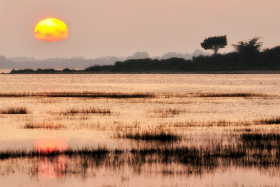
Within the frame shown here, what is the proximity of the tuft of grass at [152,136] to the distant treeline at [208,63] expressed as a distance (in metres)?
133

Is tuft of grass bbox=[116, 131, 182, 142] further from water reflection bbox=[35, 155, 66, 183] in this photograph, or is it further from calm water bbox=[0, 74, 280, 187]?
water reflection bbox=[35, 155, 66, 183]

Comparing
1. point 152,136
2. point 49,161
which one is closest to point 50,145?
point 49,161

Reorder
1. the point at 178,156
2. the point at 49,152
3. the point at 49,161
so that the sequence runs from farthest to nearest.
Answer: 1. the point at 49,152
2. the point at 178,156
3. the point at 49,161

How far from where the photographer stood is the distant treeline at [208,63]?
472ft

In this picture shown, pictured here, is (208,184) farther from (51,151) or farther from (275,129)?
(275,129)

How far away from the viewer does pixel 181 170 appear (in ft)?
36.5

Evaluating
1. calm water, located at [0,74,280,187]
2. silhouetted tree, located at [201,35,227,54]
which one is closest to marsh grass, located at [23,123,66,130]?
calm water, located at [0,74,280,187]

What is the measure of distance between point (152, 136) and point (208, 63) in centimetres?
14527

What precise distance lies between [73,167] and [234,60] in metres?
145

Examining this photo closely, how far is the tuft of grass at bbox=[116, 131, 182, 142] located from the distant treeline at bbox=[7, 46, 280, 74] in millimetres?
132738

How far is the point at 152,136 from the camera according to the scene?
666 inches

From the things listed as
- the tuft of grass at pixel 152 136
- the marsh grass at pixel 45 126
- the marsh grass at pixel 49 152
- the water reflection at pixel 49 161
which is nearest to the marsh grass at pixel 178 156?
the marsh grass at pixel 49 152

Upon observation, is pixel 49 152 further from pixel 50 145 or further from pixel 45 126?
pixel 45 126

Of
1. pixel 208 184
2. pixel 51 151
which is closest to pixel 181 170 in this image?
pixel 208 184
